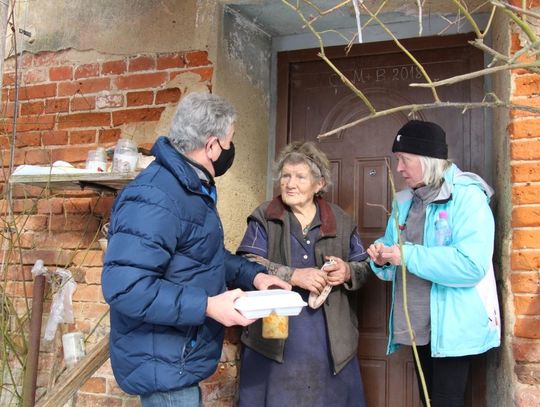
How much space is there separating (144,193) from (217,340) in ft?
2.06

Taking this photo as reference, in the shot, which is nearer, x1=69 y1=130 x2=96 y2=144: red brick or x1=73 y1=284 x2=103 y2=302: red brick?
x1=73 y1=284 x2=103 y2=302: red brick

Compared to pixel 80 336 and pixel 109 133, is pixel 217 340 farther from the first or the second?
pixel 109 133

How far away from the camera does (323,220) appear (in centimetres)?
324

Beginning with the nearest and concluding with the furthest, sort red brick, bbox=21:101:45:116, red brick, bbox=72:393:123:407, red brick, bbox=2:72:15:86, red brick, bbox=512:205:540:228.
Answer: red brick, bbox=512:205:540:228, red brick, bbox=72:393:123:407, red brick, bbox=21:101:45:116, red brick, bbox=2:72:15:86

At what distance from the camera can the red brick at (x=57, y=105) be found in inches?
149

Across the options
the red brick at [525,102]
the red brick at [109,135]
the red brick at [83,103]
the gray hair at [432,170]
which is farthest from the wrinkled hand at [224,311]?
the red brick at [83,103]

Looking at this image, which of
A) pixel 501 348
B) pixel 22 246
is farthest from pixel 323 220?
pixel 22 246

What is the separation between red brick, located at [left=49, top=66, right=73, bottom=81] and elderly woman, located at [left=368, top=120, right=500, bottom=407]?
205cm

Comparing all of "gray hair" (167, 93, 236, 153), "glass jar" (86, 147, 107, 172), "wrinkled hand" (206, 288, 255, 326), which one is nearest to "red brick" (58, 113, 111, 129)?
"glass jar" (86, 147, 107, 172)

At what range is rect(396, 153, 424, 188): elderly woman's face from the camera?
9.46 ft

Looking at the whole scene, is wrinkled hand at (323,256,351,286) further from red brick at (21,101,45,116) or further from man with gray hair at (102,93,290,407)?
red brick at (21,101,45,116)

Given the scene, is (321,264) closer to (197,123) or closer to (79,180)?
(197,123)

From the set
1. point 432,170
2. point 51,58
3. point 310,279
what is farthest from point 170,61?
point 432,170

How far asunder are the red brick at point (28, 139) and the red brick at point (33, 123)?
4 cm
